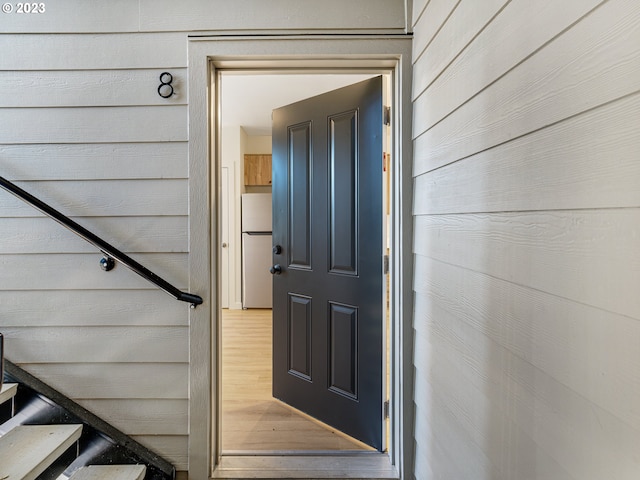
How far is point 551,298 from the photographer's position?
764mm

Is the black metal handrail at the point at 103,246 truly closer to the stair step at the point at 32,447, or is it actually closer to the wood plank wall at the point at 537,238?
the stair step at the point at 32,447

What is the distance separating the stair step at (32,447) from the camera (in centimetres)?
140

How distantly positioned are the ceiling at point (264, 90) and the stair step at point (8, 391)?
265 centimetres

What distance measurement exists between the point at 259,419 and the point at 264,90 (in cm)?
306

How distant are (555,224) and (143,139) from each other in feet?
5.43

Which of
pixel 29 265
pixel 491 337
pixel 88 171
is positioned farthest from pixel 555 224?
pixel 29 265

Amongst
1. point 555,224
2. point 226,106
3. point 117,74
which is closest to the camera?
point 555,224

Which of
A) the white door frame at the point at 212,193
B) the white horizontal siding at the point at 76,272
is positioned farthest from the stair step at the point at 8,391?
the white door frame at the point at 212,193

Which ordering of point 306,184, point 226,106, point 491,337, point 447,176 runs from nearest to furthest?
point 491,337 → point 447,176 → point 306,184 → point 226,106

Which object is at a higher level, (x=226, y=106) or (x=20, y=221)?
(x=226, y=106)

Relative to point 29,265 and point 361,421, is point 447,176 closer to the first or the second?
point 361,421

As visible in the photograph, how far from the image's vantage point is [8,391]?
5.32 ft

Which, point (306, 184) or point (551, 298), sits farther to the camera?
point (306, 184)

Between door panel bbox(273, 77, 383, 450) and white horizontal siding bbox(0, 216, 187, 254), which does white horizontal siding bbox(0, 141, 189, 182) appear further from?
door panel bbox(273, 77, 383, 450)
